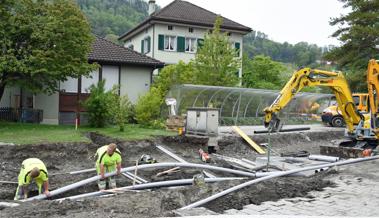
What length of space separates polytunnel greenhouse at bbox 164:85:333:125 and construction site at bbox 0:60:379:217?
4.5 inches

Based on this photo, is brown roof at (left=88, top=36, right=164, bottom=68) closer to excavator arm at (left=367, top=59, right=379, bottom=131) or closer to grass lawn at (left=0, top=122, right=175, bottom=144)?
grass lawn at (left=0, top=122, right=175, bottom=144)

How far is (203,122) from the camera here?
18.7 meters

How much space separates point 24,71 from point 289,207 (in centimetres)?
1278

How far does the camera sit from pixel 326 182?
39.6ft

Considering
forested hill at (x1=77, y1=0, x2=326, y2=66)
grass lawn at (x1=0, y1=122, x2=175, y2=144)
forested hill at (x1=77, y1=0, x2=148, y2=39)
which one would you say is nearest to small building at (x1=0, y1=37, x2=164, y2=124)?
grass lawn at (x1=0, y1=122, x2=175, y2=144)

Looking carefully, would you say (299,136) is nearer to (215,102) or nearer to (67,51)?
(215,102)

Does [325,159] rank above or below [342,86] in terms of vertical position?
below

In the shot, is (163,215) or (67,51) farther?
(67,51)

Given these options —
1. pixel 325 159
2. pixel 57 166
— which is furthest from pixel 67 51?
pixel 325 159

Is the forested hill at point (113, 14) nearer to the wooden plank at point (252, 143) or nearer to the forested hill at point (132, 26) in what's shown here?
the forested hill at point (132, 26)

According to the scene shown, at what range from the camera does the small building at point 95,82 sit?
80.8ft

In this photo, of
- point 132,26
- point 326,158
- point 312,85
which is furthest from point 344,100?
point 132,26

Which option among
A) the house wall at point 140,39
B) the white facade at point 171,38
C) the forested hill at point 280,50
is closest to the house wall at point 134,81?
the white facade at point 171,38

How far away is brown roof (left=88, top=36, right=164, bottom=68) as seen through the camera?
86.9 ft
